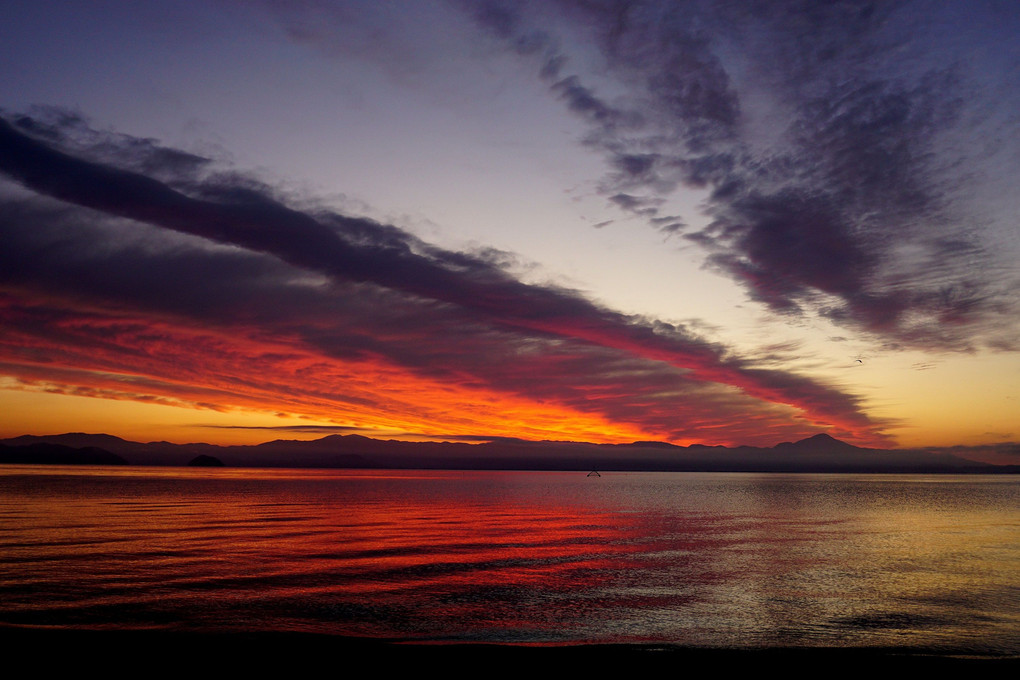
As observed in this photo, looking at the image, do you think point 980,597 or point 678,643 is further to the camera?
point 980,597

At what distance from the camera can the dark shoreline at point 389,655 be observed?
52.5 feet

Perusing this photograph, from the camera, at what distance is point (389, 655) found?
16.9 metres

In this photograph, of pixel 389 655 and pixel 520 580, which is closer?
pixel 389 655

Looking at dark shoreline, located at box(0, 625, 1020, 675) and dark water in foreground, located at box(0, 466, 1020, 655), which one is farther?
dark water in foreground, located at box(0, 466, 1020, 655)

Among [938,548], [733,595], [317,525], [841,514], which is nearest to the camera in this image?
[733,595]

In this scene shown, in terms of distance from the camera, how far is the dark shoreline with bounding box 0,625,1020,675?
Result: 16016 millimetres

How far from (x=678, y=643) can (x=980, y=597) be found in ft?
59.5

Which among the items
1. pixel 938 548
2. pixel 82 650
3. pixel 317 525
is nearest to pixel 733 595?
pixel 82 650

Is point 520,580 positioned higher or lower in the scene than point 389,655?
lower

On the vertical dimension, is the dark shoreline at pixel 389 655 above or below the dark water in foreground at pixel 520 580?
above

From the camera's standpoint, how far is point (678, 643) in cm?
1914

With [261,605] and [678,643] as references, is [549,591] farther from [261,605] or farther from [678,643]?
[261,605]

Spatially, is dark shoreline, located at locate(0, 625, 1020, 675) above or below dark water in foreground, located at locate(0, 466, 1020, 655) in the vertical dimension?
above

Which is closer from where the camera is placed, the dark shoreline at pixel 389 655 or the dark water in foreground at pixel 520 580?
the dark shoreline at pixel 389 655
